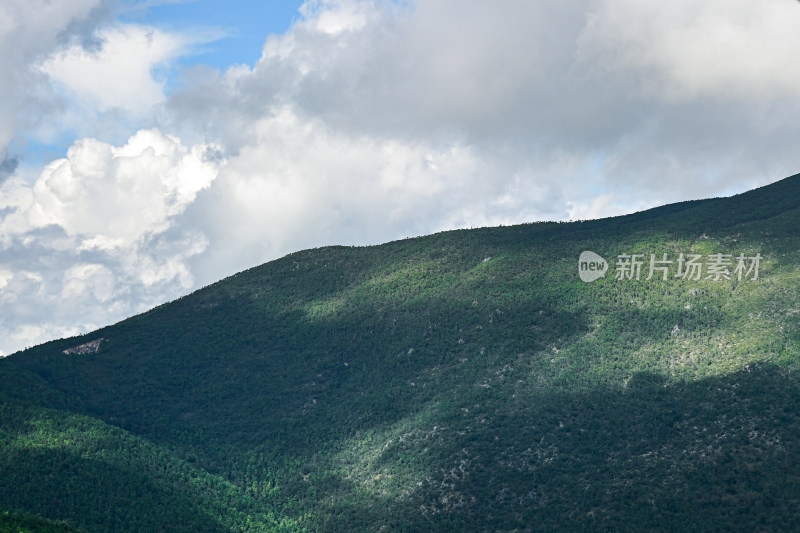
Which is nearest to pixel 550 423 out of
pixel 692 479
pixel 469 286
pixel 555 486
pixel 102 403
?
pixel 555 486

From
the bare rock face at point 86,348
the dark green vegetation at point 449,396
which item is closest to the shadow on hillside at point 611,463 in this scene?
the dark green vegetation at point 449,396

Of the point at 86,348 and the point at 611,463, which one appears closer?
the point at 611,463

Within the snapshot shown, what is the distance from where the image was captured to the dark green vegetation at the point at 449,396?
111 m

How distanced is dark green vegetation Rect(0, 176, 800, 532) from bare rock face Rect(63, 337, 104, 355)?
2409mm

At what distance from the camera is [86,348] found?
549 ft

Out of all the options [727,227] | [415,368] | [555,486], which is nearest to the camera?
[555,486]

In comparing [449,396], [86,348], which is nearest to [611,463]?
[449,396]

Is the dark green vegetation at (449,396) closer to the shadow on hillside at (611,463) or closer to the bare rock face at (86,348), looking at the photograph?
the shadow on hillside at (611,463)

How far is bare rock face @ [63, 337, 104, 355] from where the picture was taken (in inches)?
6530

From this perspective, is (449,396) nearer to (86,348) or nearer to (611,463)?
(611,463)

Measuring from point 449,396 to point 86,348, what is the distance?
77081 millimetres

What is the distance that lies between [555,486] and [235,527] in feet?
148

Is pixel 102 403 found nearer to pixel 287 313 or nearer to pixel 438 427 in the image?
pixel 287 313

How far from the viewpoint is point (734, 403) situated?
116500mm
